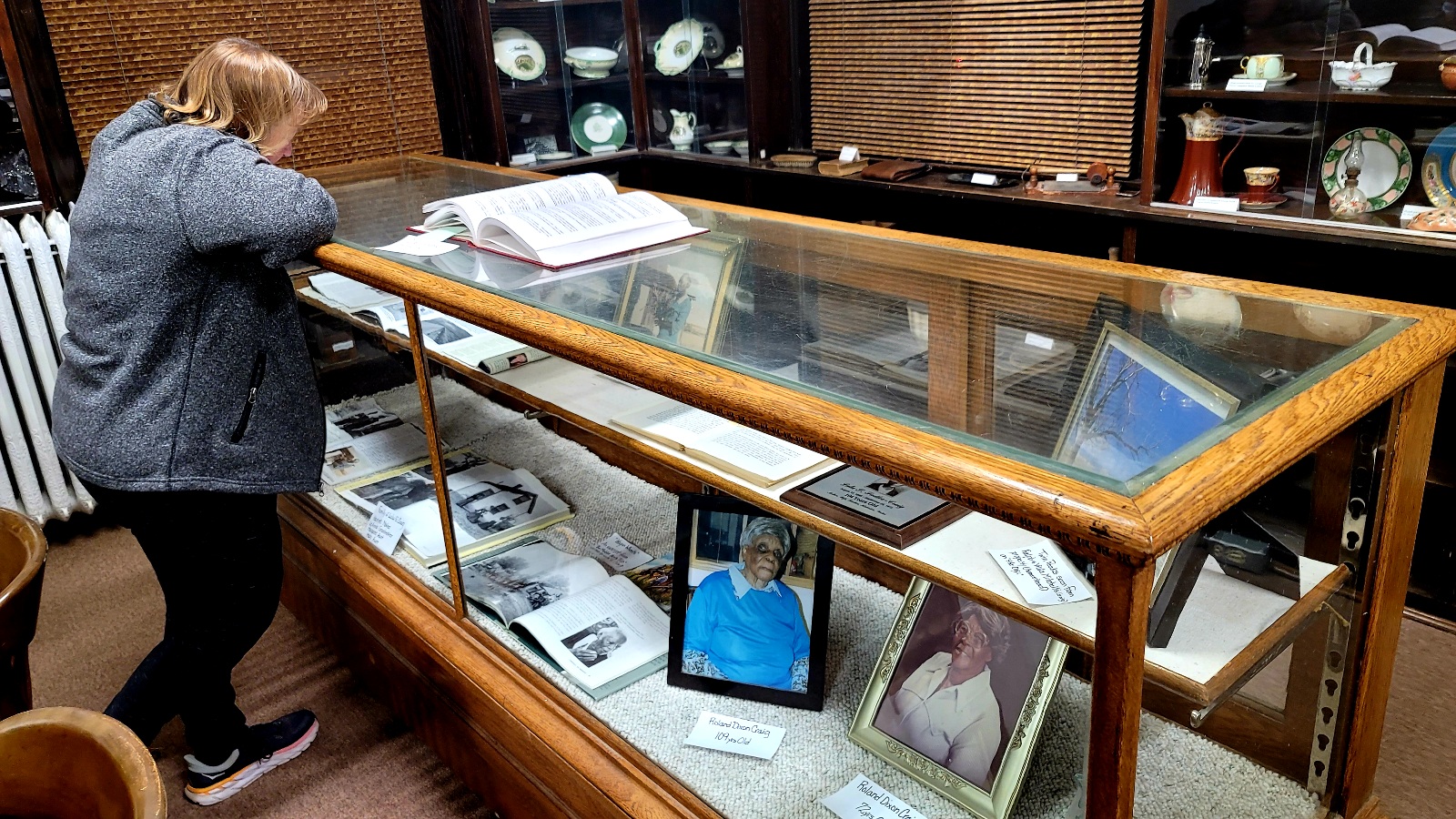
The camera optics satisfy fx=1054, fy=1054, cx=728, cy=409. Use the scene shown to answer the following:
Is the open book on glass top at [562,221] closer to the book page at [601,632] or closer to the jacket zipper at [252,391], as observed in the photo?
the jacket zipper at [252,391]

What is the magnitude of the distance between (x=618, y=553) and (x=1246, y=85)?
1955mm

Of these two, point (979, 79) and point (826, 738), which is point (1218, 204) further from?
point (826, 738)

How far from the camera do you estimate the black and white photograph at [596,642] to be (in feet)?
5.71

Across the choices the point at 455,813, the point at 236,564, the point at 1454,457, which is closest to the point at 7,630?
the point at 236,564

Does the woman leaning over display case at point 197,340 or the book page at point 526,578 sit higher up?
the woman leaning over display case at point 197,340

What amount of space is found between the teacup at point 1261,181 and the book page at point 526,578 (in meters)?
1.93

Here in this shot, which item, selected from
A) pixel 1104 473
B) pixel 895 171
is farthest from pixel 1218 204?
pixel 1104 473

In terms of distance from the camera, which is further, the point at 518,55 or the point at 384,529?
the point at 518,55

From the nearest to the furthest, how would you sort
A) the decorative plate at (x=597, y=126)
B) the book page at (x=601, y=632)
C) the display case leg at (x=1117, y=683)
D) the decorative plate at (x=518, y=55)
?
the display case leg at (x=1117, y=683) → the book page at (x=601, y=632) → the decorative plate at (x=518, y=55) → the decorative plate at (x=597, y=126)

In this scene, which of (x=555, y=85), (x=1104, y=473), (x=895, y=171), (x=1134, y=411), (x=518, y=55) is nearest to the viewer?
(x=1104, y=473)

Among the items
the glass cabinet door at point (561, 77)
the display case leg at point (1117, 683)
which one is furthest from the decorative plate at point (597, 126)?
the display case leg at point (1117, 683)

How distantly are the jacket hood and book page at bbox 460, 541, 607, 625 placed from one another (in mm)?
895

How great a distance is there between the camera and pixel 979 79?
3.29 meters

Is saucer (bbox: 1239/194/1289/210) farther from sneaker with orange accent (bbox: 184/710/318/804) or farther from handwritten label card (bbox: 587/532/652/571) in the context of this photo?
sneaker with orange accent (bbox: 184/710/318/804)
